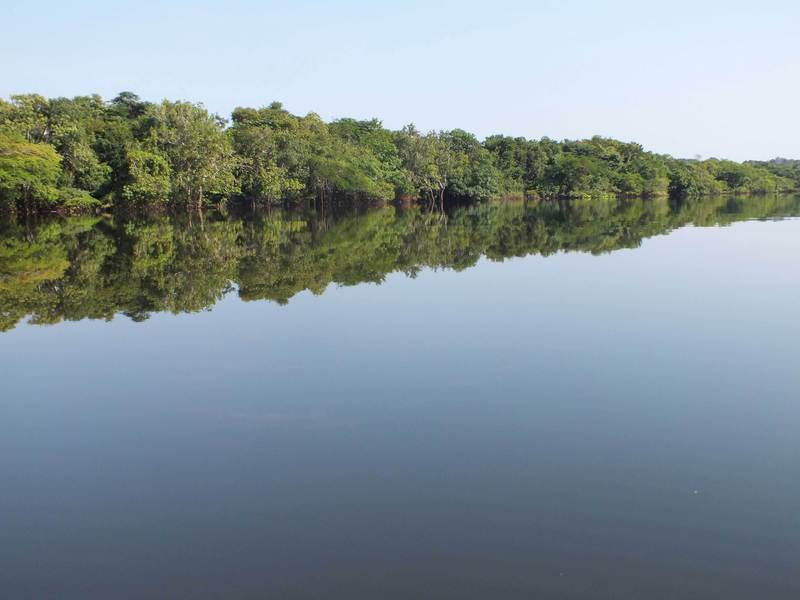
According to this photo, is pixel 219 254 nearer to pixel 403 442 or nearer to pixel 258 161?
pixel 403 442

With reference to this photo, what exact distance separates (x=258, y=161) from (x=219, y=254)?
2785cm

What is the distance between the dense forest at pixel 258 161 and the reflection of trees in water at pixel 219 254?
367 centimetres

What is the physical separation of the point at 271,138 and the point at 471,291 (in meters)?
37.5

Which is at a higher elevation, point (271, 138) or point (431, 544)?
point (271, 138)

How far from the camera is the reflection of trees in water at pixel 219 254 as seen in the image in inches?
552

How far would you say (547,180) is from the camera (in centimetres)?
7900

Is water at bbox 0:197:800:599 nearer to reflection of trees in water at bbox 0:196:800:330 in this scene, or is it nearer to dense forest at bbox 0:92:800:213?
reflection of trees in water at bbox 0:196:800:330

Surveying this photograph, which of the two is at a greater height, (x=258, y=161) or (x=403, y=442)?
(x=258, y=161)

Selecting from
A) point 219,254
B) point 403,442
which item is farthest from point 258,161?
point 403,442

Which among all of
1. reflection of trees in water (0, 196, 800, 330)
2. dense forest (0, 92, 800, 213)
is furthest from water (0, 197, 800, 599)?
dense forest (0, 92, 800, 213)

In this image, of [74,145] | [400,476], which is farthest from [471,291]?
[74,145]

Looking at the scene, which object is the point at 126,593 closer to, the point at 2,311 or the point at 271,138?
the point at 2,311

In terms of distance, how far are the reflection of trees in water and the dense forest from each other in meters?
3.67

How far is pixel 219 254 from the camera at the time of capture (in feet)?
69.6
